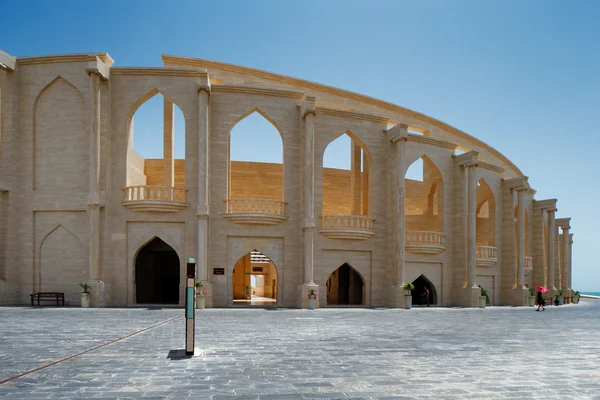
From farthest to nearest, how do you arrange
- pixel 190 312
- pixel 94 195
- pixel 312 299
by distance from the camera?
pixel 312 299 → pixel 94 195 → pixel 190 312

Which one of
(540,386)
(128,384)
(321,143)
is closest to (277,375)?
(128,384)

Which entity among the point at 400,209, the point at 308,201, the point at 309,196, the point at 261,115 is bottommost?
the point at 400,209

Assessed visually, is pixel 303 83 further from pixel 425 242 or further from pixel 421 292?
pixel 421 292

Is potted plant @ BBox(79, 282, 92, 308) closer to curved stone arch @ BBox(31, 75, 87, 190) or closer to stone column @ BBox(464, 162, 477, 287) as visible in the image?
curved stone arch @ BBox(31, 75, 87, 190)

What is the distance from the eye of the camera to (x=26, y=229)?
26672 mm

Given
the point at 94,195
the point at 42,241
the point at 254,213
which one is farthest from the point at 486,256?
the point at 42,241

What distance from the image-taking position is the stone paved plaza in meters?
7.65

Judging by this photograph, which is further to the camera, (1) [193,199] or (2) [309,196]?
(2) [309,196]

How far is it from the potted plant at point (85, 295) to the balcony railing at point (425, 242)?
17139 millimetres

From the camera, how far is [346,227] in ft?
94.8

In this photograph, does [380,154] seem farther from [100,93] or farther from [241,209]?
[100,93]

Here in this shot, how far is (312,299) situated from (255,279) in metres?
22.6

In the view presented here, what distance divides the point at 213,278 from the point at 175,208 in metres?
4.05

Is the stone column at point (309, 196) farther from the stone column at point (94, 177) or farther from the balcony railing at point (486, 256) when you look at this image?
the balcony railing at point (486, 256)
